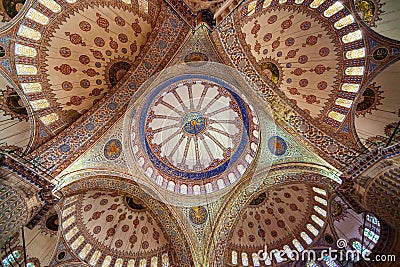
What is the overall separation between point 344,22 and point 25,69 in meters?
10.7

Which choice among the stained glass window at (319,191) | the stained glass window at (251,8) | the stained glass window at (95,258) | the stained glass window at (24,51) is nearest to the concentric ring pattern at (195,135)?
the stained glass window at (251,8)

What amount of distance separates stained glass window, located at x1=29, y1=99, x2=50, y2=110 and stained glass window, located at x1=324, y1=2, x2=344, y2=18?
10.3 m

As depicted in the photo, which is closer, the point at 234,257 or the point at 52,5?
the point at 52,5

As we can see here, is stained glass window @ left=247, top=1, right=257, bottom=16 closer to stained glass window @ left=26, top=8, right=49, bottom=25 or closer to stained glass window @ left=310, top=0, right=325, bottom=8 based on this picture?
stained glass window @ left=310, top=0, right=325, bottom=8

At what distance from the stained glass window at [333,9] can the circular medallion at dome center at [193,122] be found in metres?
8.52

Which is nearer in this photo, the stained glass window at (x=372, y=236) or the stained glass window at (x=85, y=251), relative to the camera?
the stained glass window at (x=372, y=236)

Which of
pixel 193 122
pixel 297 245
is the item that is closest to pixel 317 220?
pixel 297 245

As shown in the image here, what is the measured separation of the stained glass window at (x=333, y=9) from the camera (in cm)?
827

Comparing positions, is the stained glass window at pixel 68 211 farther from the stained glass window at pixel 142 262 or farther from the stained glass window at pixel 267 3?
the stained glass window at pixel 267 3

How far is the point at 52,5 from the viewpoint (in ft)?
27.1

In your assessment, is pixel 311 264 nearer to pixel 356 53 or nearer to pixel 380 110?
pixel 380 110

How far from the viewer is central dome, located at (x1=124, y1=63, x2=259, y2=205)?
1169 cm

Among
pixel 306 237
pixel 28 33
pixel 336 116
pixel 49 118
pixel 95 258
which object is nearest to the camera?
pixel 28 33

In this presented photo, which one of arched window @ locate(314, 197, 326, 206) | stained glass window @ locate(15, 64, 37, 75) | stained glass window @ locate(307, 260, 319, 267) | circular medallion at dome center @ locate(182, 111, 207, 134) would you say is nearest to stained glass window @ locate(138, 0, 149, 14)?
stained glass window @ locate(15, 64, 37, 75)
